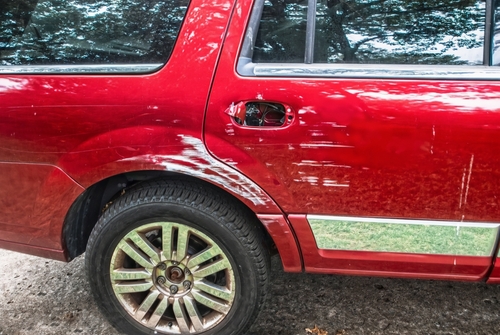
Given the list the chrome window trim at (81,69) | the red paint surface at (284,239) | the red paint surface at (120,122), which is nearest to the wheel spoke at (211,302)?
the red paint surface at (284,239)

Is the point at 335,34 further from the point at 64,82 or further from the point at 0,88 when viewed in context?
the point at 0,88

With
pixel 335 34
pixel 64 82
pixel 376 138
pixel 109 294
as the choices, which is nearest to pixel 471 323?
pixel 376 138

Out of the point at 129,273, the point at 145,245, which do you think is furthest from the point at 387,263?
the point at 129,273

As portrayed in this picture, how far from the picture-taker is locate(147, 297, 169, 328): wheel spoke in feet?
6.73

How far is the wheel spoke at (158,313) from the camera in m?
2.05

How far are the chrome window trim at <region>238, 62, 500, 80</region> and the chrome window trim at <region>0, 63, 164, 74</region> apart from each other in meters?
0.40

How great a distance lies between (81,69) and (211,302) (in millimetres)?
1188

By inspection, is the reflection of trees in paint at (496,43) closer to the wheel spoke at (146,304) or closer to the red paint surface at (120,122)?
the red paint surface at (120,122)

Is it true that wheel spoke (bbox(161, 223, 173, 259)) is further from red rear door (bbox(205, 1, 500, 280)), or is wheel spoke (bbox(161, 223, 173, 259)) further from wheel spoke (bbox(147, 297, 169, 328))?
red rear door (bbox(205, 1, 500, 280))

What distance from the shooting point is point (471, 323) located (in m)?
2.24

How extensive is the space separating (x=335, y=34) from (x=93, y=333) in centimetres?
189

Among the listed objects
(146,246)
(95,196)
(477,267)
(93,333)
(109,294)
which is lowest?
(93,333)

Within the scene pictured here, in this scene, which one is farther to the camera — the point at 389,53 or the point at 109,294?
the point at 109,294

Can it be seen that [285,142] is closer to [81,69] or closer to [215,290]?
[215,290]
